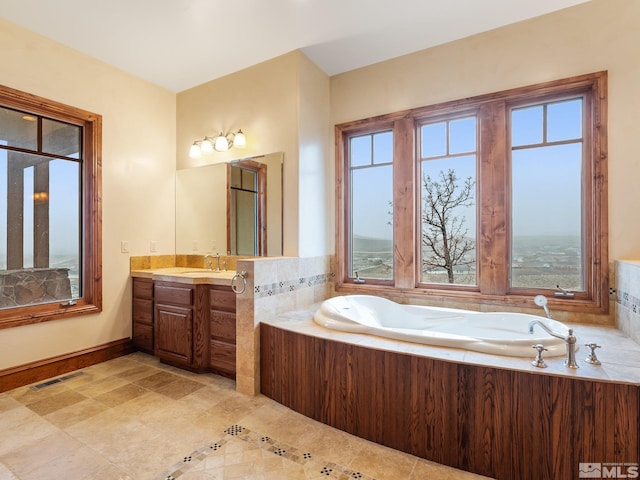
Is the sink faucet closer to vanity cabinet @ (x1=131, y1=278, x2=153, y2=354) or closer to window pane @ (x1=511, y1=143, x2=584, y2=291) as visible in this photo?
vanity cabinet @ (x1=131, y1=278, x2=153, y2=354)

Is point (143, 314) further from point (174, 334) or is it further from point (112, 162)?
point (112, 162)

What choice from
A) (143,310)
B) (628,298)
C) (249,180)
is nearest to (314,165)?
(249,180)

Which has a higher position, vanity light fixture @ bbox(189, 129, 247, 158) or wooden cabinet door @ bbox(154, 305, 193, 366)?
Result: vanity light fixture @ bbox(189, 129, 247, 158)

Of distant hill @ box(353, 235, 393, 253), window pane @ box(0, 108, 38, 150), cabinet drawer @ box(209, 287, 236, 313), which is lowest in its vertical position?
cabinet drawer @ box(209, 287, 236, 313)

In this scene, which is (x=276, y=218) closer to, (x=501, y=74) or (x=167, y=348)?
(x=167, y=348)

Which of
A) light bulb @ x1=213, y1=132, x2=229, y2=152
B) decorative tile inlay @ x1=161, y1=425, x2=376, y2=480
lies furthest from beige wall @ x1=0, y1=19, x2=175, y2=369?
decorative tile inlay @ x1=161, y1=425, x2=376, y2=480

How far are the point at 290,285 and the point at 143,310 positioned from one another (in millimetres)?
1613

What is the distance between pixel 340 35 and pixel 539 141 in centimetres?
186

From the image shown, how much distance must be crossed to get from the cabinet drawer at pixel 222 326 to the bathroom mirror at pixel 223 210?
71 cm

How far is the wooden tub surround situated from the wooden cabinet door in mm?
1213

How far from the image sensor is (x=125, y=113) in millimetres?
3189

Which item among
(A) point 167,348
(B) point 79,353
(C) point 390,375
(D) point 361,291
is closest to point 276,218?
(D) point 361,291

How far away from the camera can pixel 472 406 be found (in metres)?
1.56

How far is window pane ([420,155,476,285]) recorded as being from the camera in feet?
9.07
